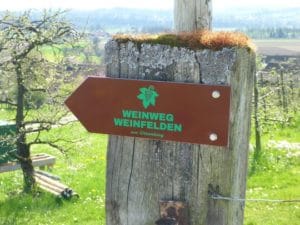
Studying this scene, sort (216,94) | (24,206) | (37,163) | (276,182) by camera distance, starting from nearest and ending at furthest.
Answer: (216,94)
(24,206)
(276,182)
(37,163)

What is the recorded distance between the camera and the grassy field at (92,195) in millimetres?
8602

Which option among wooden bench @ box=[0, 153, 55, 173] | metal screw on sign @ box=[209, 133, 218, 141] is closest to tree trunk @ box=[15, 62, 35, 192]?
wooden bench @ box=[0, 153, 55, 173]

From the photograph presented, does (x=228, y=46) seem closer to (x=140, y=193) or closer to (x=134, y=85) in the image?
(x=134, y=85)

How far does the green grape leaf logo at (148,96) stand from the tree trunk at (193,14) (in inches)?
19.3

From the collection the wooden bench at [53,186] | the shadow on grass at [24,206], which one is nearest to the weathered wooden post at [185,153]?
the shadow on grass at [24,206]

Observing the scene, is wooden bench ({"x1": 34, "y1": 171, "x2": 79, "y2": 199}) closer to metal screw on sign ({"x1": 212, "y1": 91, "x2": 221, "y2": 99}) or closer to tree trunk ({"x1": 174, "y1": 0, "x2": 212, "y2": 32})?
tree trunk ({"x1": 174, "y1": 0, "x2": 212, "y2": 32})

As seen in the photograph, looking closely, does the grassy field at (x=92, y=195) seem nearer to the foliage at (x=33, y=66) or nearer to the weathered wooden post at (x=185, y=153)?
the foliage at (x=33, y=66)

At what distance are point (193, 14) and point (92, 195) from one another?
7895 mm

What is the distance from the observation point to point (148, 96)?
2541 mm

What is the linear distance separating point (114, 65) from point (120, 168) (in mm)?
524

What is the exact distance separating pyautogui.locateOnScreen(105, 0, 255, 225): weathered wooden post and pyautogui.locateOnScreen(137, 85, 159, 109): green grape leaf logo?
0.07m

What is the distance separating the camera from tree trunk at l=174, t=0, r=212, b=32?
2842 millimetres

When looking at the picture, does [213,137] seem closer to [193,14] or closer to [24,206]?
[193,14]

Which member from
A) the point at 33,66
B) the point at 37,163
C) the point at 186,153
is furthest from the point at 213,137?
the point at 37,163
